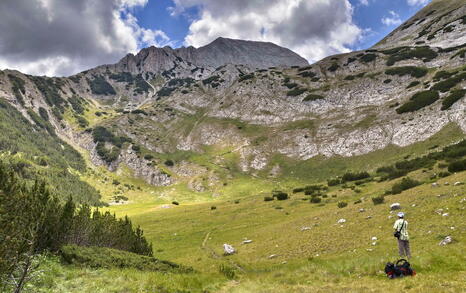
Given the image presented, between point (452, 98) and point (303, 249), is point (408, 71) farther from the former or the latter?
point (303, 249)

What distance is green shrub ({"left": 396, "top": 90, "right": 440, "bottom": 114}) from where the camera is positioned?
336ft

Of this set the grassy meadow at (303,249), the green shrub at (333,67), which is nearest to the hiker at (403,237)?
the grassy meadow at (303,249)

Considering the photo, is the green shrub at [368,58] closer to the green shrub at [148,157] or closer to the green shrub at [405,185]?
the green shrub at [148,157]

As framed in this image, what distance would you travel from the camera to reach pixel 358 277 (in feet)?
50.1

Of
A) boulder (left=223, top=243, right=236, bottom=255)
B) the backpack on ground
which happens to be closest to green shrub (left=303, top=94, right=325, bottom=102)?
boulder (left=223, top=243, right=236, bottom=255)

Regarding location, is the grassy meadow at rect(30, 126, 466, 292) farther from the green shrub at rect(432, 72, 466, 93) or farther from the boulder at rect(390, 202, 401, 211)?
the green shrub at rect(432, 72, 466, 93)

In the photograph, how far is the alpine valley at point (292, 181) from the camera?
56.2ft

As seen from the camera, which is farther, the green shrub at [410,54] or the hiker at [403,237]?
the green shrub at [410,54]

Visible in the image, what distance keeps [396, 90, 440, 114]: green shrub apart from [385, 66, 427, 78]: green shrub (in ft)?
99.1

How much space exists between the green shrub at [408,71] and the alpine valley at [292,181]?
0.88m

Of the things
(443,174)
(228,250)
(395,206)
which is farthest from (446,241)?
(443,174)

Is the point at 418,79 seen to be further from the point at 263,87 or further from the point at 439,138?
the point at 263,87

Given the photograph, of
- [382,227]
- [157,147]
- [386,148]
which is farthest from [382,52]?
[382,227]

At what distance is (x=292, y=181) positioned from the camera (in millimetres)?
109438
